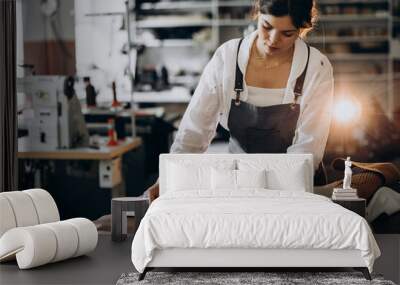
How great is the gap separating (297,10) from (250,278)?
8.95 feet

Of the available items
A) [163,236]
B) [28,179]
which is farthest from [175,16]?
[163,236]

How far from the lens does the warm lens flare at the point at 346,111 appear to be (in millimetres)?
6793

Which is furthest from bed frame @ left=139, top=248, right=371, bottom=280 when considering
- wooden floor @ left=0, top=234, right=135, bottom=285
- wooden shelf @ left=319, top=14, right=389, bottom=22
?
wooden shelf @ left=319, top=14, right=389, bottom=22

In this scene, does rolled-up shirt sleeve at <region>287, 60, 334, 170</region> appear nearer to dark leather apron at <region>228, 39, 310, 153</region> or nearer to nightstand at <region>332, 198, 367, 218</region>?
dark leather apron at <region>228, 39, 310, 153</region>

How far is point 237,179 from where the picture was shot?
20.2 feet

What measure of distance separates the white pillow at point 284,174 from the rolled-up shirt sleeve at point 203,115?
0.57 metres

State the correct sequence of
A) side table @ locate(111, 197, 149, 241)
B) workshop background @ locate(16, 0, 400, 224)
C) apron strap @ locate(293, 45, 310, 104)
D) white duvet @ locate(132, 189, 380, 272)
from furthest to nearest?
workshop background @ locate(16, 0, 400, 224)
apron strap @ locate(293, 45, 310, 104)
side table @ locate(111, 197, 149, 241)
white duvet @ locate(132, 189, 380, 272)

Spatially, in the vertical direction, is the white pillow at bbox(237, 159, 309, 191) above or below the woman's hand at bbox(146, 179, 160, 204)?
above

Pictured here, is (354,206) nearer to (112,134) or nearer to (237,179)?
(237,179)

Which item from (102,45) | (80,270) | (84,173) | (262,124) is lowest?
(80,270)

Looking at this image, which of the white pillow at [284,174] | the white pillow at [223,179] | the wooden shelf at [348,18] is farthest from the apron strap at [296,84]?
the white pillow at [223,179]

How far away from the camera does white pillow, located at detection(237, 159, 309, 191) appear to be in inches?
244

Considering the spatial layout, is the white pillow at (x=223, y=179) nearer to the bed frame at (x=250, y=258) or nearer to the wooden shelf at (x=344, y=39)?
the bed frame at (x=250, y=258)

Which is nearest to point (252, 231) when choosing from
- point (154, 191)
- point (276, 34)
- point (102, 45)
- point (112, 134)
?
point (154, 191)
